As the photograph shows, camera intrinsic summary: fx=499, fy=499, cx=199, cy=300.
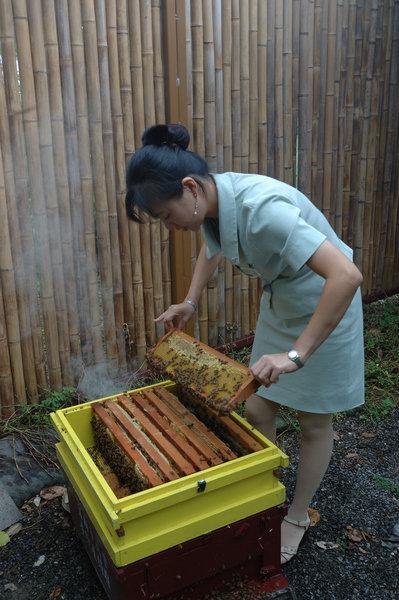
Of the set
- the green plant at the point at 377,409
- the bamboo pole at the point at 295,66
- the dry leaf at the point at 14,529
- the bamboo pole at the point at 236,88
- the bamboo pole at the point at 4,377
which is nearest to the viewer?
the dry leaf at the point at 14,529

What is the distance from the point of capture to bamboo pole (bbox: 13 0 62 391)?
3.15m

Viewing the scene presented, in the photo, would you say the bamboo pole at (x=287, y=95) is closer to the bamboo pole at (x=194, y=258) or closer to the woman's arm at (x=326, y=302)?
the bamboo pole at (x=194, y=258)

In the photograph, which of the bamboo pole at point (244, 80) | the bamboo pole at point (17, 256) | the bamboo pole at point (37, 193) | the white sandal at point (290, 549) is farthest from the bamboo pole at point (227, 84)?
the white sandal at point (290, 549)

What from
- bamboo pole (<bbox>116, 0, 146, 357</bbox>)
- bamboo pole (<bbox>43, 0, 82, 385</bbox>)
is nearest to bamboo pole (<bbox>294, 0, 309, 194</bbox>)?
bamboo pole (<bbox>116, 0, 146, 357</bbox>)

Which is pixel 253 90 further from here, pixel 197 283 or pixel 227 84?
pixel 197 283

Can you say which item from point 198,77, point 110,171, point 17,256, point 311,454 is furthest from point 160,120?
point 311,454

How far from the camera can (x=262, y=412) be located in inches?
105

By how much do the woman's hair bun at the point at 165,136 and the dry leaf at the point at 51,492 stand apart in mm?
2235

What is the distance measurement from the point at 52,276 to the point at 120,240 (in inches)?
23.5

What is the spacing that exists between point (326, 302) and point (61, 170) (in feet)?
7.67

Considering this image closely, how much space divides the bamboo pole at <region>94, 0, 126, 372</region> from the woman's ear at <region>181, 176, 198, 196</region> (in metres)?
1.79

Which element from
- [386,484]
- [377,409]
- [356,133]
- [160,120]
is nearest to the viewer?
[386,484]

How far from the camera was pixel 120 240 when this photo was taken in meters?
3.84

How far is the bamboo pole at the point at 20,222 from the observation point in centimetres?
313
